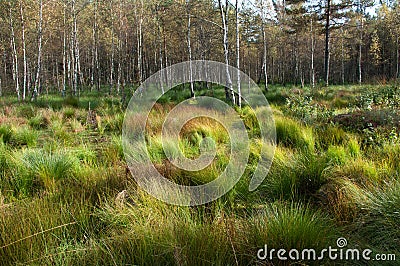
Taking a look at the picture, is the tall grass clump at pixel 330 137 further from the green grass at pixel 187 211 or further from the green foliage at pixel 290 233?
the green foliage at pixel 290 233

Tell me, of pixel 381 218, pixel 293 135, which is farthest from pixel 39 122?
pixel 381 218

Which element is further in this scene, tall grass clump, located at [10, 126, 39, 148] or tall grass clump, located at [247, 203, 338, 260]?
tall grass clump, located at [10, 126, 39, 148]

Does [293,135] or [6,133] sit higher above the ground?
[6,133]

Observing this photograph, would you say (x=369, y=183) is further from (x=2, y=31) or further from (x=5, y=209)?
(x=2, y=31)

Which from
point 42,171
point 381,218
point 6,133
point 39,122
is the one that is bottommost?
point 381,218

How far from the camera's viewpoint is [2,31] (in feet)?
76.5

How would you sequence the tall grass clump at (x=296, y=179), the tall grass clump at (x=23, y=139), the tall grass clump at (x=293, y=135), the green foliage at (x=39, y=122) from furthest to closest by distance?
the green foliage at (x=39, y=122) < the tall grass clump at (x=23, y=139) < the tall grass clump at (x=293, y=135) < the tall grass clump at (x=296, y=179)

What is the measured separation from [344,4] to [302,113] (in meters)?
17.0

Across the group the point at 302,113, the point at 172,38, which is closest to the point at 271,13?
the point at 172,38

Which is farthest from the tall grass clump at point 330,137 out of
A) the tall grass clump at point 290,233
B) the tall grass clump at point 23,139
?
the tall grass clump at point 23,139

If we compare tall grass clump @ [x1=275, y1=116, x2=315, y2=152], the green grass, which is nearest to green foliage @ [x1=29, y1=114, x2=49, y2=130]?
the green grass

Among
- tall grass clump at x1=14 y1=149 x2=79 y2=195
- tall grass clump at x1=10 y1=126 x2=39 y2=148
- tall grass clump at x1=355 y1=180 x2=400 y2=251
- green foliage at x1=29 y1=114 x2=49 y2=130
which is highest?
green foliage at x1=29 y1=114 x2=49 y2=130

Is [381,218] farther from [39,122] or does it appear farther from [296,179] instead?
[39,122]

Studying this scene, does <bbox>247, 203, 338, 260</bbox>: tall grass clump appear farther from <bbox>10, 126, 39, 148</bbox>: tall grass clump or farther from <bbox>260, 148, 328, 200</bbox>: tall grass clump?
<bbox>10, 126, 39, 148</bbox>: tall grass clump
